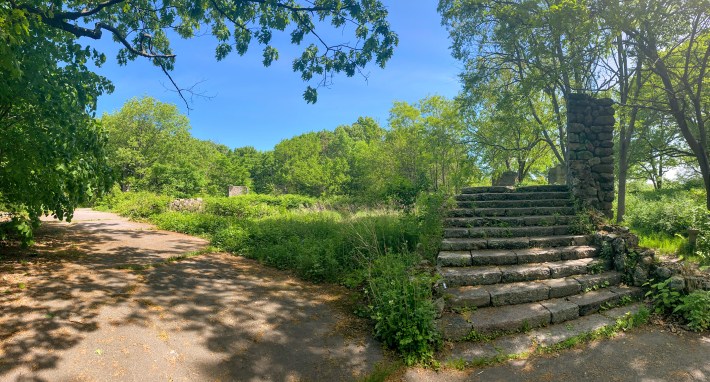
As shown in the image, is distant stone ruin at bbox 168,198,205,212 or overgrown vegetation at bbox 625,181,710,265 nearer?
overgrown vegetation at bbox 625,181,710,265

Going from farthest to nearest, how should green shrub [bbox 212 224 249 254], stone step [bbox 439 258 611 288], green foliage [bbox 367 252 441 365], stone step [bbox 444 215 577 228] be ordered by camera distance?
green shrub [bbox 212 224 249 254], stone step [bbox 444 215 577 228], stone step [bbox 439 258 611 288], green foliage [bbox 367 252 441 365]

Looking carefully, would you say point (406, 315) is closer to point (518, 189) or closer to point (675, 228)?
point (518, 189)

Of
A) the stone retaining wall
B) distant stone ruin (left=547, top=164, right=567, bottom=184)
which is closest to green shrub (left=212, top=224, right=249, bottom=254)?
the stone retaining wall

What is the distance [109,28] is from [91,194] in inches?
153

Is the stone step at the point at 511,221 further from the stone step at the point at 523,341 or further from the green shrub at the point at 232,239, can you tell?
the green shrub at the point at 232,239

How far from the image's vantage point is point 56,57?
5.25 metres

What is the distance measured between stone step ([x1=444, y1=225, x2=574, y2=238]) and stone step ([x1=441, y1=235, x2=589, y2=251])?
0.23 m

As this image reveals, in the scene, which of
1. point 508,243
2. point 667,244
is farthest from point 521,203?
point 667,244

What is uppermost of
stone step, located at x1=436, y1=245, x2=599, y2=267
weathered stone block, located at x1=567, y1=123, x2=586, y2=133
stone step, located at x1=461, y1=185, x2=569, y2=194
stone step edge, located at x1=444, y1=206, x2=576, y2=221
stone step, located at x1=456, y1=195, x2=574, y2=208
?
weathered stone block, located at x1=567, y1=123, x2=586, y2=133

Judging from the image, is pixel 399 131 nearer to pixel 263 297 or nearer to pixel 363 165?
pixel 363 165

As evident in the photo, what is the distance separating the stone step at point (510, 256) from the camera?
19.3ft

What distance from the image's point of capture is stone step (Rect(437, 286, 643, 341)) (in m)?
4.24

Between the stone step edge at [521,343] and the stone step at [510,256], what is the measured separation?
139cm

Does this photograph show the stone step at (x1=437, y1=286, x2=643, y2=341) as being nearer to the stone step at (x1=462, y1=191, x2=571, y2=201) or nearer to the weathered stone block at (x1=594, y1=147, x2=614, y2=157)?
the stone step at (x1=462, y1=191, x2=571, y2=201)
